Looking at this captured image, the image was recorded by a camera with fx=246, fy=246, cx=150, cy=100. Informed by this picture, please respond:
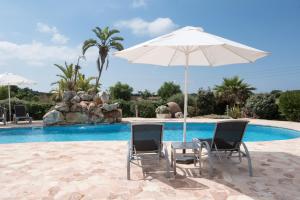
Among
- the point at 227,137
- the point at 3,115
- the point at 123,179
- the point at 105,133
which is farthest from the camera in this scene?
the point at 3,115

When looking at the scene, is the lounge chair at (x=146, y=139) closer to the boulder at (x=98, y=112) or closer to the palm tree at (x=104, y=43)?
the boulder at (x=98, y=112)

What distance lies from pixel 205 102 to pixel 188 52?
558 inches

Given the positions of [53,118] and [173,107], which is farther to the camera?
[173,107]

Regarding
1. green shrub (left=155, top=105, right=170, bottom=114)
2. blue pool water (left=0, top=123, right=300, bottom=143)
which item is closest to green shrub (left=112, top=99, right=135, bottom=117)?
green shrub (left=155, top=105, right=170, bottom=114)

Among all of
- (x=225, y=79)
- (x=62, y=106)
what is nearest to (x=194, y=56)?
(x=62, y=106)

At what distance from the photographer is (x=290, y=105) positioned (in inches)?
579

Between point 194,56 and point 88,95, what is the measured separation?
11283 millimetres

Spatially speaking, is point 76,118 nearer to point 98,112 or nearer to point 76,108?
point 76,108

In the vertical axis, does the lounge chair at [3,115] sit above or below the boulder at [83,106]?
below

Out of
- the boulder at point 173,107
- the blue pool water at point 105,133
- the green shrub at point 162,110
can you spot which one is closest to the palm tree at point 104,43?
the green shrub at point 162,110

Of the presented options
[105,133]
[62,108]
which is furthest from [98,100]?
[105,133]

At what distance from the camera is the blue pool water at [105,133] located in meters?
11.1

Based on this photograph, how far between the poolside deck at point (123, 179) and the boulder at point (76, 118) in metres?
8.61

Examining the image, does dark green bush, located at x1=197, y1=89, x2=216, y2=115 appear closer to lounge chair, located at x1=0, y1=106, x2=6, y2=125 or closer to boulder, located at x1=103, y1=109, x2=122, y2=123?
boulder, located at x1=103, y1=109, x2=122, y2=123
